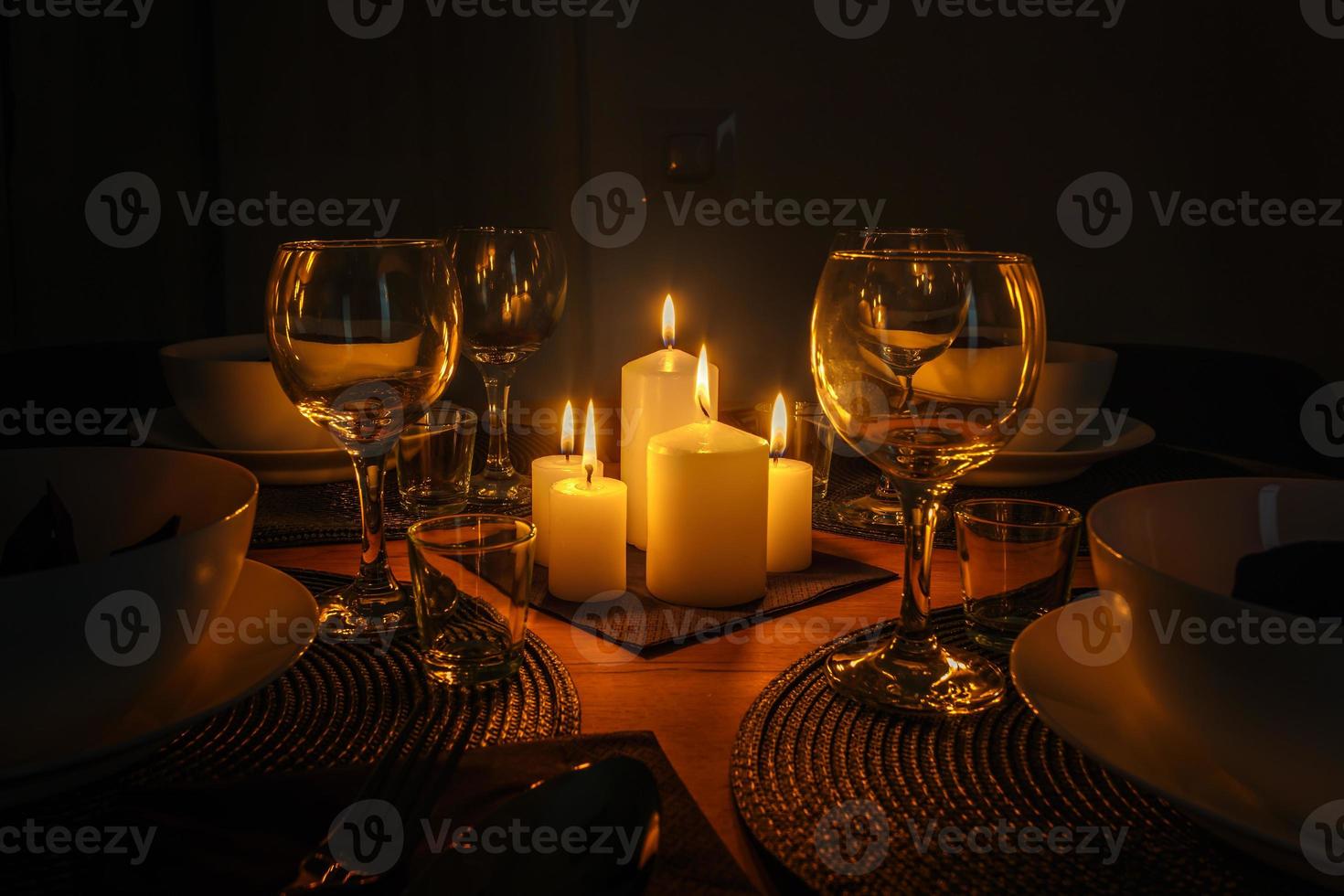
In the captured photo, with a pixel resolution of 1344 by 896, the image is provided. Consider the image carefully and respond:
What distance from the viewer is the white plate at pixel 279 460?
3.11 ft

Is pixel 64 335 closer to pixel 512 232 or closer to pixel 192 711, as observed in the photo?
pixel 512 232

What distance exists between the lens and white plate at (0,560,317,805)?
40 centimetres

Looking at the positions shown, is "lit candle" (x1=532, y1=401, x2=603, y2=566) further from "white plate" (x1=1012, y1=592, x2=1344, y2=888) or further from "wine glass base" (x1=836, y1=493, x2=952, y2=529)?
"white plate" (x1=1012, y1=592, x2=1344, y2=888)

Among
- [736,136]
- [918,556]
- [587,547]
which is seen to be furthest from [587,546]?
[736,136]

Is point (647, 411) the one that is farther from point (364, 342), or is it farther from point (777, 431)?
point (364, 342)

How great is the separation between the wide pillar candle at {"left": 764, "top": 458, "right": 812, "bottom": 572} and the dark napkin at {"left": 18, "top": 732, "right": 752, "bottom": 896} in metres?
0.34

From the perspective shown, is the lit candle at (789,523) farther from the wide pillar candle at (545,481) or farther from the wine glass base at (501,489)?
the wine glass base at (501,489)

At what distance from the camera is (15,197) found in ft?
7.14

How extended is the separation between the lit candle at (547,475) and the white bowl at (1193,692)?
0.40 m

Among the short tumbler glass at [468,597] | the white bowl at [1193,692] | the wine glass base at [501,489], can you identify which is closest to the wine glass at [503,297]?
the wine glass base at [501,489]

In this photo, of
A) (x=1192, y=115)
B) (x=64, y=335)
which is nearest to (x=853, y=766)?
(x=1192, y=115)

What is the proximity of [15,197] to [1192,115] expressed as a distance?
7.68ft

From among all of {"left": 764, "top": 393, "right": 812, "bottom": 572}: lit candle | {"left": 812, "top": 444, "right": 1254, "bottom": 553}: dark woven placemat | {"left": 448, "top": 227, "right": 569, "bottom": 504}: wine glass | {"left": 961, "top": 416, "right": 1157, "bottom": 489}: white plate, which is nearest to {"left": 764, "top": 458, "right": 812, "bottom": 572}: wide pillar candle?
{"left": 764, "top": 393, "right": 812, "bottom": 572}: lit candle

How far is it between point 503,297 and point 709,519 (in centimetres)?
42
